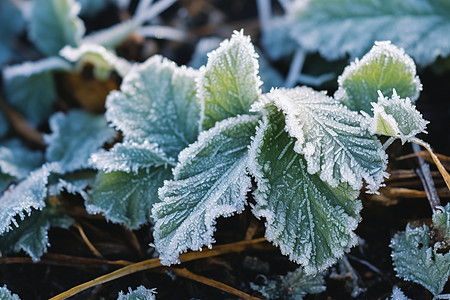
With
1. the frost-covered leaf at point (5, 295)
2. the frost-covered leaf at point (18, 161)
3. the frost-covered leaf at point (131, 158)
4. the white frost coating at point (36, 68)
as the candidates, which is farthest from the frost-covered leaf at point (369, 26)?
the frost-covered leaf at point (5, 295)

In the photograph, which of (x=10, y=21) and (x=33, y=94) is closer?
(x=33, y=94)

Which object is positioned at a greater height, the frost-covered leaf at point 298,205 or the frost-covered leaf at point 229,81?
the frost-covered leaf at point 229,81

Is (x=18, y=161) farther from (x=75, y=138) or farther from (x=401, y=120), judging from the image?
(x=401, y=120)

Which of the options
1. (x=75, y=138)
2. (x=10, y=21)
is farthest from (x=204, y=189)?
(x=10, y=21)

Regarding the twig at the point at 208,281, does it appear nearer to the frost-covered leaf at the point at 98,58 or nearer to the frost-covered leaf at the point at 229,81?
the frost-covered leaf at the point at 229,81

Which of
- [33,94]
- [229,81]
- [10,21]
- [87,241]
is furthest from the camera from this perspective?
[10,21]

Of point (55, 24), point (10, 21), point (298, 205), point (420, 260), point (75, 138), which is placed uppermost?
point (10, 21)
